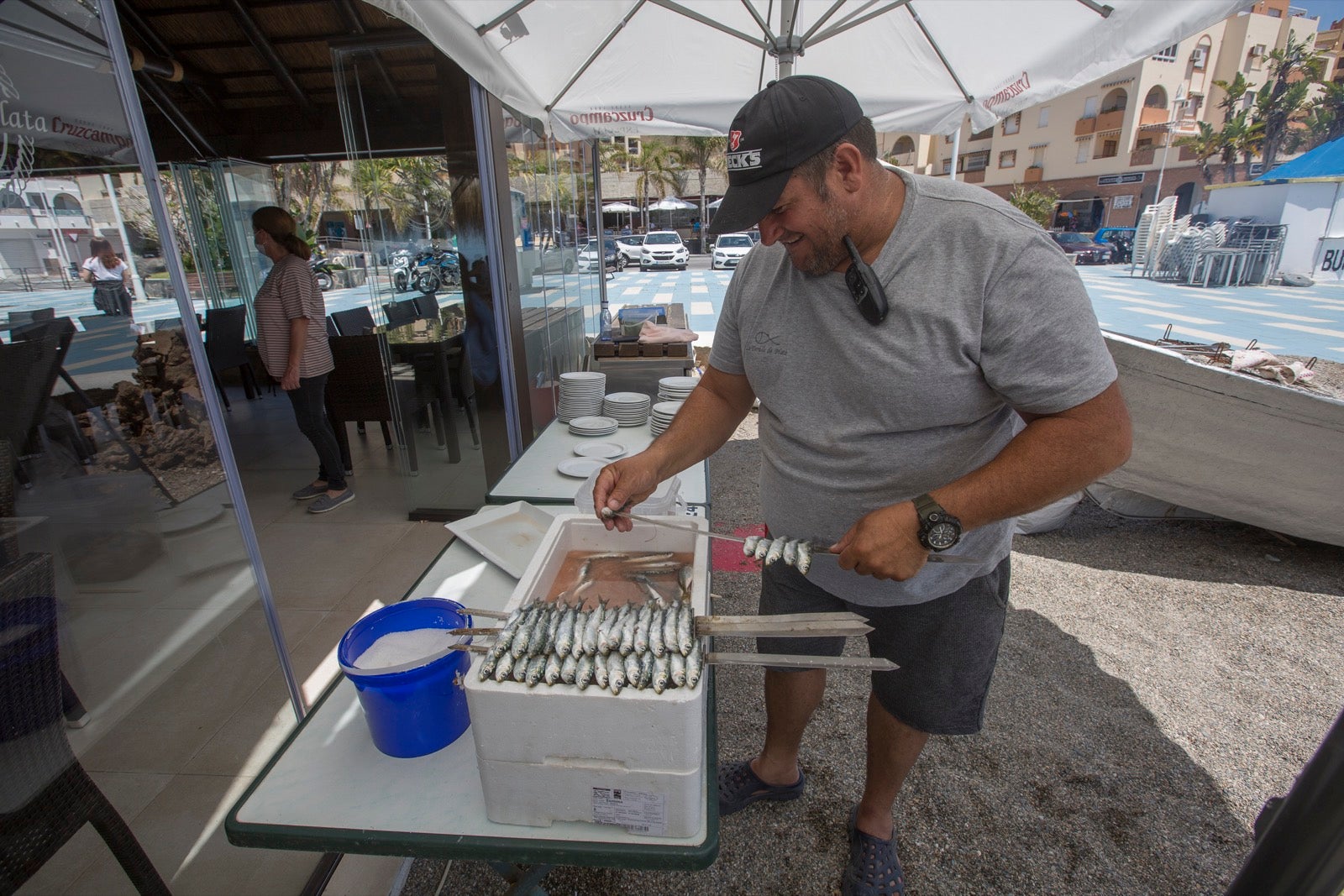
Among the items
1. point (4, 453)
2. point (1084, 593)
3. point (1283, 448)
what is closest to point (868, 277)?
point (4, 453)

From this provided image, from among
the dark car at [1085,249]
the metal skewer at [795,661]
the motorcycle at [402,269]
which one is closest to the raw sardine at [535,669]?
the metal skewer at [795,661]

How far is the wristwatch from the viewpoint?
130cm

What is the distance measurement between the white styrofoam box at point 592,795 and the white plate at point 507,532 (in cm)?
90

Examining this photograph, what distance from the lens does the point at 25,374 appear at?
221 cm

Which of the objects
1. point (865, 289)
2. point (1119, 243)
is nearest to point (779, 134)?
point (865, 289)

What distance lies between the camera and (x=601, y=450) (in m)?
3.06

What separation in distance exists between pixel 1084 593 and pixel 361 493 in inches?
203

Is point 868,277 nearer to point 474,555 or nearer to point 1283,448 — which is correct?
point 474,555

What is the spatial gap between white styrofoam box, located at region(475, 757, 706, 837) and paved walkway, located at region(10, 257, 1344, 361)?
410cm

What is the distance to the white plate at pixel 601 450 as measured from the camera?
3.01 m

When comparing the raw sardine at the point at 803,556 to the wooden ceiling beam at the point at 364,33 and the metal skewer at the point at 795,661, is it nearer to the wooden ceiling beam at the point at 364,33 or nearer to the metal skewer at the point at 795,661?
the metal skewer at the point at 795,661

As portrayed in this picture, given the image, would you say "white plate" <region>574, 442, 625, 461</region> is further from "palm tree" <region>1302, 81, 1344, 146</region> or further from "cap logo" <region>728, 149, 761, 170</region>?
"palm tree" <region>1302, 81, 1344, 146</region>

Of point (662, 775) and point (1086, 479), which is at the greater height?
point (1086, 479)

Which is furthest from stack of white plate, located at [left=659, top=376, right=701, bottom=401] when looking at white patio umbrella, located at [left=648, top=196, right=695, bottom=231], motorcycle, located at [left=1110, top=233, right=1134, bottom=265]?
white patio umbrella, located at [left=648, top=196, right=695, bottom=231]
